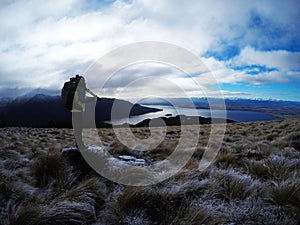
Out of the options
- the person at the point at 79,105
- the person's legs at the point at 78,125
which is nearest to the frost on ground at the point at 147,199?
the person's legs at the point at 78,125

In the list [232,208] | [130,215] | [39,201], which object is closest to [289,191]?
[232,208]

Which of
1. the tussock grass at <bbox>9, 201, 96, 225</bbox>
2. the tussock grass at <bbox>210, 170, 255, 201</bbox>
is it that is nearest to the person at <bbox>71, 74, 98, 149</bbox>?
the tussock grass at <bbox>9, 201, 96, 225</bbox>

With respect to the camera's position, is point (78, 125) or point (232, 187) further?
point (78, 125)

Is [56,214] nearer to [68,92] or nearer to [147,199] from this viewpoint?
[147,199]

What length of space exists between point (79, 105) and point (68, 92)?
471mm

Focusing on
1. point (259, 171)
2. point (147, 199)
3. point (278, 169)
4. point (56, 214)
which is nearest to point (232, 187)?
point (259, 171)

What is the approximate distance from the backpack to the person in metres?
0.08

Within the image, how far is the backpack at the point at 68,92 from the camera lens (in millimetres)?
5457

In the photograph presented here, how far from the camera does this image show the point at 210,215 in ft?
9.22

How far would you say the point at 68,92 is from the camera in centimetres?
545

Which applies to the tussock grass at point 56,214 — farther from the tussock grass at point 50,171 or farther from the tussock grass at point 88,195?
the tussock grass at point 50,171

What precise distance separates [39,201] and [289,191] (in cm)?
391

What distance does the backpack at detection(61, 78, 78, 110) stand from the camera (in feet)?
17.9

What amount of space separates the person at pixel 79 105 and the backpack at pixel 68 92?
77 millimetres
